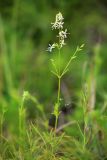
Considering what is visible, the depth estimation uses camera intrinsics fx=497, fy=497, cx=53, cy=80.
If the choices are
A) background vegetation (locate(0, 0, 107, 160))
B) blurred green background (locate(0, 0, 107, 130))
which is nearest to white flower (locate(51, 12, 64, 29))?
background vegetation (locate(0, 0, 107, 160))

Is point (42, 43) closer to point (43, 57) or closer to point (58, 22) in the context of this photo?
point (43, 57)

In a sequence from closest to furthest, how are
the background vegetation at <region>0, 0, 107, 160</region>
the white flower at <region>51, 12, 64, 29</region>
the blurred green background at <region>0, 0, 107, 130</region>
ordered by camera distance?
the white flower at <region>51, 12, 64, 29</region>
the background vegetation at <region>0, 0, 107, 160</region>
the blurred green background at <region>0, 0, 107, 130</region>

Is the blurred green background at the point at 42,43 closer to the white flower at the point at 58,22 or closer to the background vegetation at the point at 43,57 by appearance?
the background vegetation at the point at 43,57

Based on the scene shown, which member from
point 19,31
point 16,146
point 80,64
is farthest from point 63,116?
point 19,31

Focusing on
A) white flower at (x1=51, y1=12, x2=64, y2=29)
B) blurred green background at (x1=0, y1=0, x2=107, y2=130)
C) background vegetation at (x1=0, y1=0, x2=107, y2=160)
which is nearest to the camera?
white flower at (x1=51, y1=12, x2=64, y2=29)

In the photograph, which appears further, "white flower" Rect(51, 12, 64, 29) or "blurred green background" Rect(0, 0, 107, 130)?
"blurred green background" Rect(0, 0, 107, 130)

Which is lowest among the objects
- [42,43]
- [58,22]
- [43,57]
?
[58,22]

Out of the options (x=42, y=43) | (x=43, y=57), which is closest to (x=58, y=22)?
(x=43, y=57)

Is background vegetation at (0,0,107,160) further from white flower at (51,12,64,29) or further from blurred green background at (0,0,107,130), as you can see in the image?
white flower at (51,12,64,29)

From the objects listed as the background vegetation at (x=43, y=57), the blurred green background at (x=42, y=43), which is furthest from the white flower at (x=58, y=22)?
the blurred green background at (x=42, y=43)

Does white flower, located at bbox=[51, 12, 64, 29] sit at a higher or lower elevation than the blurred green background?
lower
